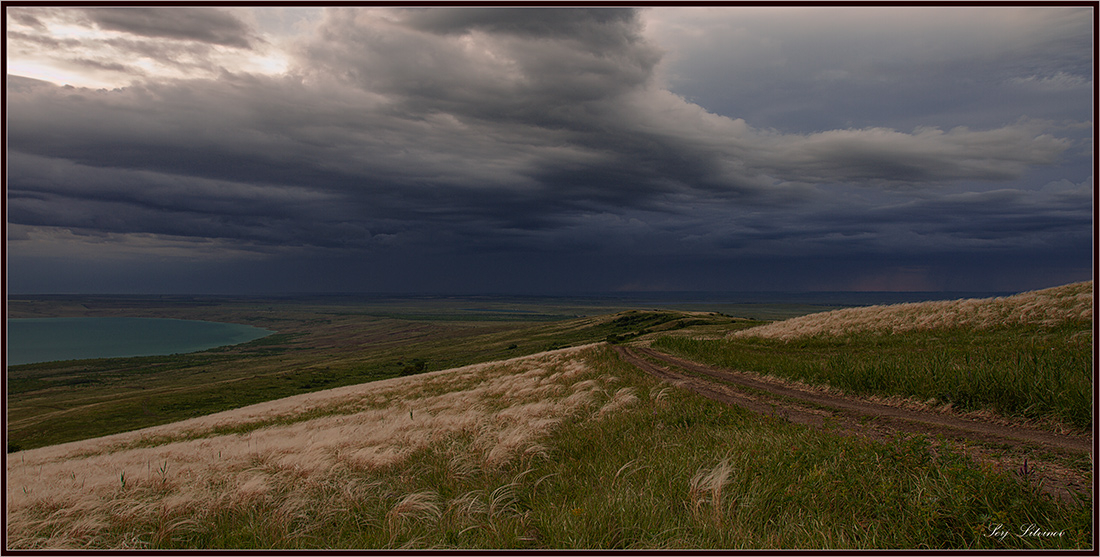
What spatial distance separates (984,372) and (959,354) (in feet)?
18.3

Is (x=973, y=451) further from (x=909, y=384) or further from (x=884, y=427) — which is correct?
(x=909, y=384)

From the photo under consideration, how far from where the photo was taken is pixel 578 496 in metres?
6.53

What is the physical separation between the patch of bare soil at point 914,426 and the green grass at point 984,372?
61 centimetres

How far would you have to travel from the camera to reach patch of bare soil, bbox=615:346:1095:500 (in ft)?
21.2

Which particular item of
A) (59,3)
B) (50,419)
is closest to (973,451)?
(59,3)

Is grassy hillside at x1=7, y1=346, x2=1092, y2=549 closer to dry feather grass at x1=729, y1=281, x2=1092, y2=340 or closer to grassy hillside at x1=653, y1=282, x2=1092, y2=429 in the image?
grassy hillside at x1=653, y1=282, x2=1092, y2=429

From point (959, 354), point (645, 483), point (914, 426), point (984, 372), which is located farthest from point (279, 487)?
point (959, 354)

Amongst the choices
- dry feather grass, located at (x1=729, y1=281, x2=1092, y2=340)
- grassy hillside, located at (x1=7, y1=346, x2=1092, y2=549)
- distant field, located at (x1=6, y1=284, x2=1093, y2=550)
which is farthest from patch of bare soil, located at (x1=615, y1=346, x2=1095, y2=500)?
dry feather grass, located at (x1=729, y1=281, x2=1092, y2=340)

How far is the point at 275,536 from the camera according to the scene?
6.53 meters

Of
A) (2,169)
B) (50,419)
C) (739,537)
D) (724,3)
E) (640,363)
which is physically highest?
(724,3)

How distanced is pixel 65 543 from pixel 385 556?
5843 mm

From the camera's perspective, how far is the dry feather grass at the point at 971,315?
24156mm

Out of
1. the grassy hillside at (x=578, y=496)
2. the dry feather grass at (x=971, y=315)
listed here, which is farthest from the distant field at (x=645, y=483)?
the dry feather grass at (x=971, y=315)

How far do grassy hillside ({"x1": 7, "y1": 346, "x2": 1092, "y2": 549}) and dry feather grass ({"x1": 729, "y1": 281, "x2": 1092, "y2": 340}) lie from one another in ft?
80.8
